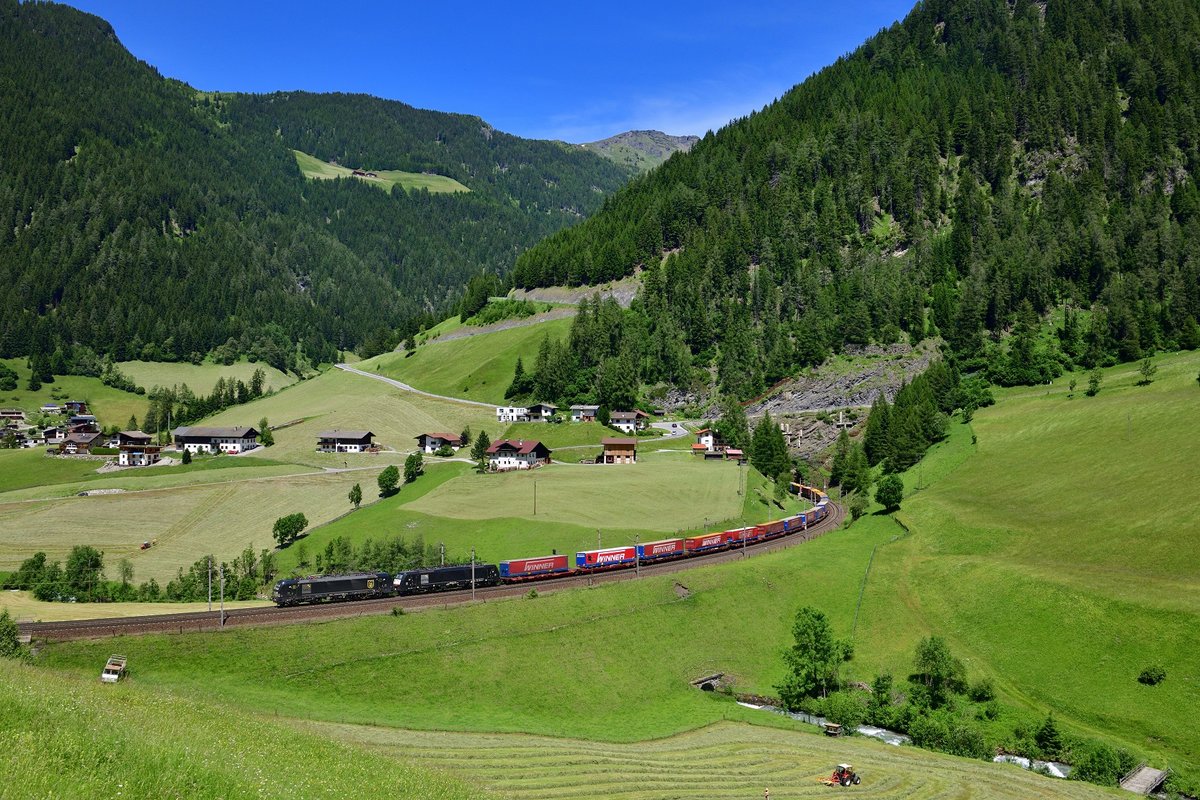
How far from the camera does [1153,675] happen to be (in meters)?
65.4

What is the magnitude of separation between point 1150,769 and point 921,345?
441 ft

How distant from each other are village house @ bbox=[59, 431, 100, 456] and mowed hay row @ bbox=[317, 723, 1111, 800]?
158 metres

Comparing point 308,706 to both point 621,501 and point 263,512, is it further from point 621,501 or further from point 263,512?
point 263,512

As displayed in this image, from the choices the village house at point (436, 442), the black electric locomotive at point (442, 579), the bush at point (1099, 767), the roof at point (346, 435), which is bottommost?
the bush at point (1099, 767)

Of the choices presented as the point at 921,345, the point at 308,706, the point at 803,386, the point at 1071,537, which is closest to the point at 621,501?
the point at 1071,537

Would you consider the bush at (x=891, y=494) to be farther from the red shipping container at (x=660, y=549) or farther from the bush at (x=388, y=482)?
the bush at (x=388, y=482)

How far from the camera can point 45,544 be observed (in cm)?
11131

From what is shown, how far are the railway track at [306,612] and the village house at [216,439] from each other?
4347 inches

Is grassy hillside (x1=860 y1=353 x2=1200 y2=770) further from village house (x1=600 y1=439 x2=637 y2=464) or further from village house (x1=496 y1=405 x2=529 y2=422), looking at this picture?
village house (x1=496 y1=405 x2=529 y2=422)

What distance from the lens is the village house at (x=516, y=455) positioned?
5827 inches

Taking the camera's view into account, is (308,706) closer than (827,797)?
No

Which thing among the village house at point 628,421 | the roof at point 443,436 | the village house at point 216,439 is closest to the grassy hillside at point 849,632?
the roof at point 443,436

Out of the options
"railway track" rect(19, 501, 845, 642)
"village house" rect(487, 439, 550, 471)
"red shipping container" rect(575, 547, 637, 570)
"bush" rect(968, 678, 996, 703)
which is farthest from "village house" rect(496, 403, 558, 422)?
"bush" rect(968, 678, 996, 703)

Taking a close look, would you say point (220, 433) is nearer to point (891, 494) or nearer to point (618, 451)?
point (618, 451)
